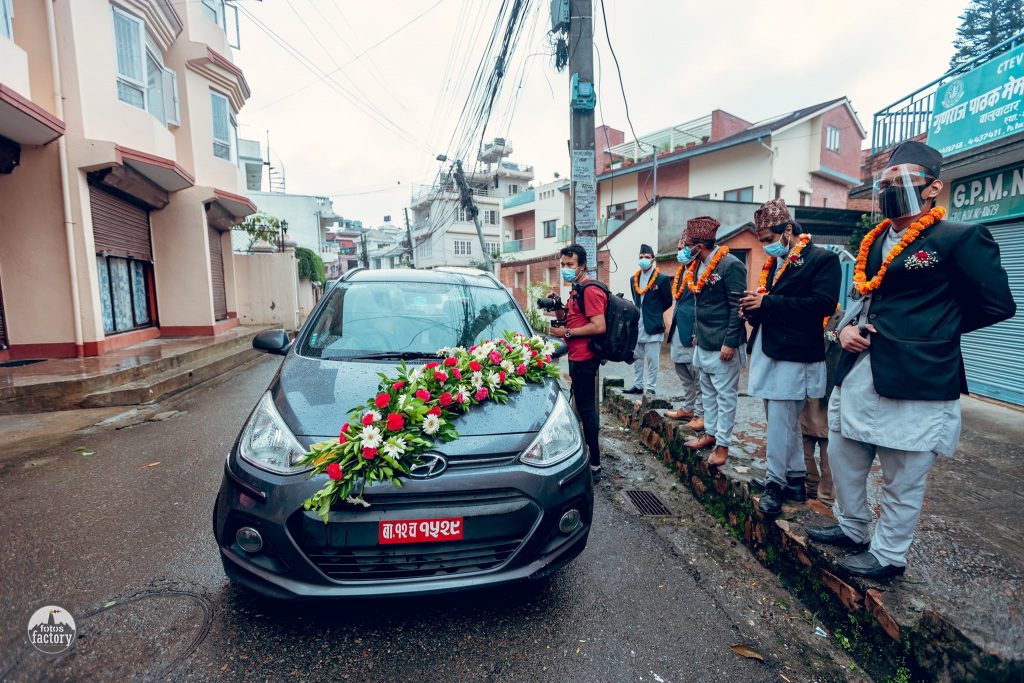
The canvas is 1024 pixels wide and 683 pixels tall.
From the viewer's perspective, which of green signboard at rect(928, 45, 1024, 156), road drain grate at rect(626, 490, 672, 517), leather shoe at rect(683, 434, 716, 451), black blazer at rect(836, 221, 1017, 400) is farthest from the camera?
green signboard at rect(928, 45, 1024, 156)

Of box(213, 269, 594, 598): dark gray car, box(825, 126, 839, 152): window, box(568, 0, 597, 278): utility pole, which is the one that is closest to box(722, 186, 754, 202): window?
box(825, 126, 839, 152): window

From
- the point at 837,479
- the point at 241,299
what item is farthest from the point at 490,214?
the point at 837,479

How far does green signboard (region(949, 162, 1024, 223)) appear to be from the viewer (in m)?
5.37

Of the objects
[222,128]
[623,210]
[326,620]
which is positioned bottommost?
[326,620]

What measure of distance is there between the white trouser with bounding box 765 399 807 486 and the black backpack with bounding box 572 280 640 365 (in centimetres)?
109

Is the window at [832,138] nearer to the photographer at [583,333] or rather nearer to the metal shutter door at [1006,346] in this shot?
the metal shutter door at [1006,346]

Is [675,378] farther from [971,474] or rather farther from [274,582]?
[274,582]

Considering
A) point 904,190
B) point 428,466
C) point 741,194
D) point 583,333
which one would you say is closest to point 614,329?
point 583,333

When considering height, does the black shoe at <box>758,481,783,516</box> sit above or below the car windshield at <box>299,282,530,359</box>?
below

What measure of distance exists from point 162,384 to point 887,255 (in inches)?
321

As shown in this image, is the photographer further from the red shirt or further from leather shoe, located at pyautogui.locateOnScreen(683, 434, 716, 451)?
leather shoe, located at pyautogui.locateOnScreen(683, 434, 716, 451)

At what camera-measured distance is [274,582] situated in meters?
2.01

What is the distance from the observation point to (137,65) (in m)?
9.20

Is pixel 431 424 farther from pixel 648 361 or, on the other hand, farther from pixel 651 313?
pixel 648 361
